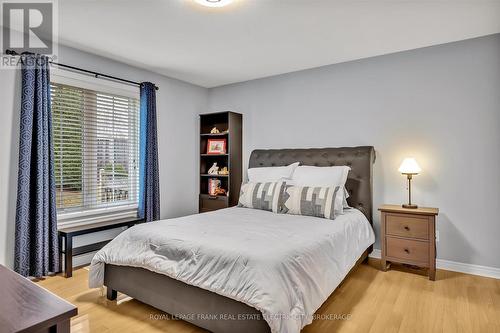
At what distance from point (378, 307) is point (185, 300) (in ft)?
4.83

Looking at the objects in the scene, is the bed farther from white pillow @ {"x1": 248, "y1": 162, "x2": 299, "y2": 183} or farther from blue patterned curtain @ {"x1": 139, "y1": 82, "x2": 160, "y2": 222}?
blue patterned curtain @ {"x1": 139, "y1": 82, "x2": 160, "y2": 222}

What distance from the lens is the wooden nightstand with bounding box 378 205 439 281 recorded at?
272cm

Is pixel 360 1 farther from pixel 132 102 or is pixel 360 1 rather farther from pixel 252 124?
pixel 132 102

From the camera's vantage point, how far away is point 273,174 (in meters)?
3.44

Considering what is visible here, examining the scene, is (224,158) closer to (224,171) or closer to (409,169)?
(224,171)

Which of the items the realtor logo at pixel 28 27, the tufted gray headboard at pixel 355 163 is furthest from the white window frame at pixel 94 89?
the tufted gray headboard at pixel 355 163

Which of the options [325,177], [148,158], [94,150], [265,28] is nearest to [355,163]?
[325,177]

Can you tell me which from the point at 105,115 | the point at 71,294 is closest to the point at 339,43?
the point at 105,115

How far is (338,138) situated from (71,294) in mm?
3215

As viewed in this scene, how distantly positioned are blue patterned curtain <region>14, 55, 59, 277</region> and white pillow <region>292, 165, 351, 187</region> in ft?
8.31

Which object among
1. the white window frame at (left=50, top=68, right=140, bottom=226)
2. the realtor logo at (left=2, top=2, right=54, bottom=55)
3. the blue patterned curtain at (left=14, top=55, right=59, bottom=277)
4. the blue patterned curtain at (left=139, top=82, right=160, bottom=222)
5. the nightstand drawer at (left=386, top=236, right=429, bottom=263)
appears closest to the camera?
the realtor logo at (left=2, top=2, right=54, bottom=55)

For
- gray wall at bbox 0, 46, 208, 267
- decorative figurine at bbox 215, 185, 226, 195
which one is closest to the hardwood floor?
gray wall at bbox 0, 46, 208, 267

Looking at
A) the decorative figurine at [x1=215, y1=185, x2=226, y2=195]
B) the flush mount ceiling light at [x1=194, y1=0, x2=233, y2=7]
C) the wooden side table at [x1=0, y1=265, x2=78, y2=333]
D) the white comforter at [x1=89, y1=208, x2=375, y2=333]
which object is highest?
the flush mount ceiling light at [x1=194, y1=0, x2=233, y2=7]

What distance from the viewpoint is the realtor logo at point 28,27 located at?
2338 millimetres
